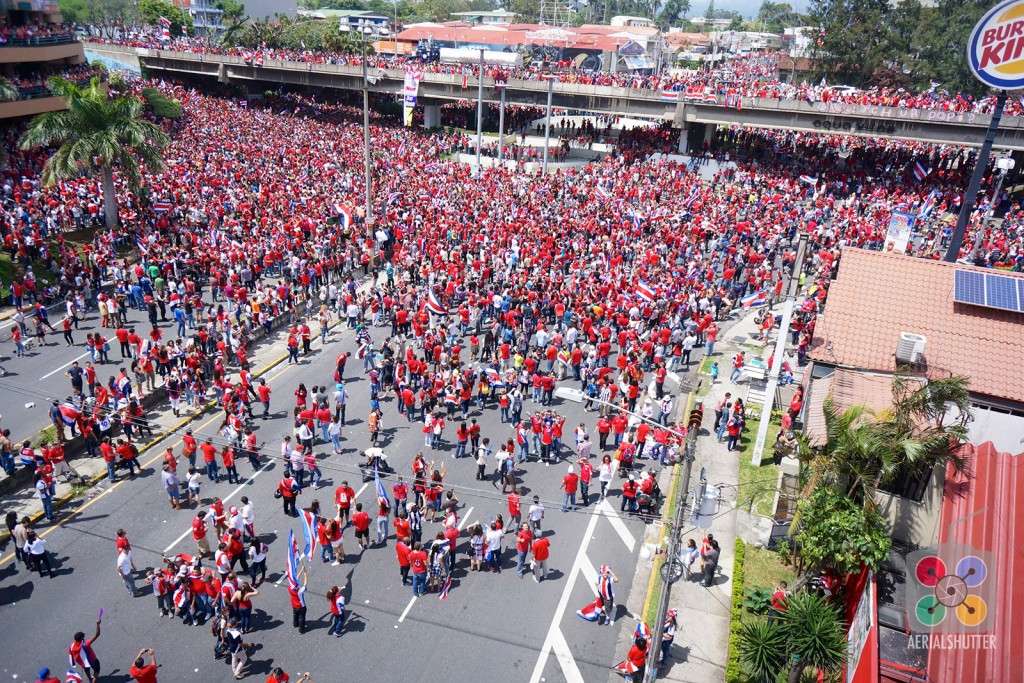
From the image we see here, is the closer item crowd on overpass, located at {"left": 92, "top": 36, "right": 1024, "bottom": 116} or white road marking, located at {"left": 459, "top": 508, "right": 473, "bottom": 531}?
white road marking, located at {"left": 459, "top": 508, "right": 473, "bottom": 531}

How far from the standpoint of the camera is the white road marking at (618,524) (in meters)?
15.9

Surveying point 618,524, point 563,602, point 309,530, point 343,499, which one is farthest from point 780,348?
point 309,530

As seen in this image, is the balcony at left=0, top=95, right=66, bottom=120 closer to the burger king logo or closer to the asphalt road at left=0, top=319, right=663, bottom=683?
the asphalt road at left=0, top=319, right=663, bottom=683

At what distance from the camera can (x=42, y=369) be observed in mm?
Result: 21734

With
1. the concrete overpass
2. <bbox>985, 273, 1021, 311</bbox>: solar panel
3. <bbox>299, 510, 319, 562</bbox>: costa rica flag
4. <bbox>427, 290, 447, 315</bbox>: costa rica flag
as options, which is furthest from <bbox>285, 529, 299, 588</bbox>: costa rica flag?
the concrete overpass

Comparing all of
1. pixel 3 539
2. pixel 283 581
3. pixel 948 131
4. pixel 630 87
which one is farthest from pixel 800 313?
pixel 630 87

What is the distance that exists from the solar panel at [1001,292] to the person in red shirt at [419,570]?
14071mm

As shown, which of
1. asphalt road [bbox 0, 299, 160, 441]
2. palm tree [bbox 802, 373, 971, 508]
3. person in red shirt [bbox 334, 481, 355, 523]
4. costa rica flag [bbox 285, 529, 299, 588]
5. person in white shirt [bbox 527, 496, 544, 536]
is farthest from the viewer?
asphalt road [bbox 0, 299, 160, 441]

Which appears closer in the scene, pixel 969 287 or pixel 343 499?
pixel 343 499

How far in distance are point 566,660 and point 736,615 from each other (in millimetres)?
3480

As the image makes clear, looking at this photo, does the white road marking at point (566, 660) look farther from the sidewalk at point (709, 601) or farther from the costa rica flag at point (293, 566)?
the costa rica flag at point (293, 566)

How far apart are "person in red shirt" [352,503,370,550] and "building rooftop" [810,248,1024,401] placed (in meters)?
11.2

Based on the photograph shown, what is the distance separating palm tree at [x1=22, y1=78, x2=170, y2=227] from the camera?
3052cm

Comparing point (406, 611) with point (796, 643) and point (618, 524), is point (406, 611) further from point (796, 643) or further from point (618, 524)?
point (796, 643)
